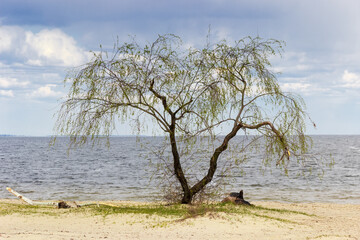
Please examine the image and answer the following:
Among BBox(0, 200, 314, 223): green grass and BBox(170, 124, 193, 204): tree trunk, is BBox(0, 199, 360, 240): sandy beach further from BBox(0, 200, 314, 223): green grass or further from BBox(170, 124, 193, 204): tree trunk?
BBox(170, 124, 193, 204): tree trunk

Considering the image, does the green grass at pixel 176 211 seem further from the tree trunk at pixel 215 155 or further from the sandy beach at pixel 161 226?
the tree trunk at pixel 215 155

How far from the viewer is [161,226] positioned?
12.1 m

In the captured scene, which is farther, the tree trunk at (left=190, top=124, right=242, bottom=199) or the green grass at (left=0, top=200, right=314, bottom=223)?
the tree trunk at (left=190, top=124, right=242, bottom=199)

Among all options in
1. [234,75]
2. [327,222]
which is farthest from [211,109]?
[327,222]

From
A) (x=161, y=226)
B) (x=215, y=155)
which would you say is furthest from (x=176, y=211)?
(x=215, y=155)

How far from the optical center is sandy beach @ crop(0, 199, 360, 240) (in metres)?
11.2

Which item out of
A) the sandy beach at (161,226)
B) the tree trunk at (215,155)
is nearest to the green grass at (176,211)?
the sandy beach at (161,226)

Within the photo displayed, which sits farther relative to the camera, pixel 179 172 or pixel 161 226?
pixel 179 172

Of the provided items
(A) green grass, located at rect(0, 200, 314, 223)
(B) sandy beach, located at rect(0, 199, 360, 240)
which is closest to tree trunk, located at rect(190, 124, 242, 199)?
(A) green grass, located at rect(0, 200, 314, 223)

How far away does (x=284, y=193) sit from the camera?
2667cm

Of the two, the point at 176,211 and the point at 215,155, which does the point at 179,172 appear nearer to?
the point at 215,155

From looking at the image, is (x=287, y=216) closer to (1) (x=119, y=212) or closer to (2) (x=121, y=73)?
(1) (x=119, y=212)

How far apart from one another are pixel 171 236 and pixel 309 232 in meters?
4.57

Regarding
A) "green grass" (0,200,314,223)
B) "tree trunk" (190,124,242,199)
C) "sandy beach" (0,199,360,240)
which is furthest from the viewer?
"tree trunk" (190,124,242,199)
